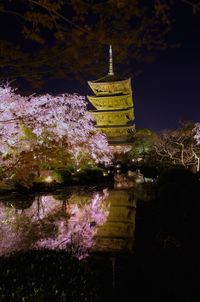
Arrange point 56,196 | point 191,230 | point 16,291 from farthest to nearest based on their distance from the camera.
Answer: point 56,196 → point 191,230 → point 16,291

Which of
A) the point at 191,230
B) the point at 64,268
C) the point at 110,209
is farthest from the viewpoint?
the point at 110,209

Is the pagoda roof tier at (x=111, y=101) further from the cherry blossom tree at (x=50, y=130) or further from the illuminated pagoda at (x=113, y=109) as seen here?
the cherry blossom tree at (x=50, y=130)

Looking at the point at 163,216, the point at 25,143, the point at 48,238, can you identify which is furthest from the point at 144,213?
the point at 25,143

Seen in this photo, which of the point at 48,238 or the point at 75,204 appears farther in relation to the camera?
the point at 75,204

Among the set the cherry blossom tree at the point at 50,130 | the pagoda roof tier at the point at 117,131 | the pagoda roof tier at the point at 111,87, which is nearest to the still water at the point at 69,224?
the cherry blossom tree at the point at 50,130

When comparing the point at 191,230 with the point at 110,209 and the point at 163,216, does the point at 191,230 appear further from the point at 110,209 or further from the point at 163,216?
the point at 110,209

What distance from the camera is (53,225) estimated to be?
11.5 m

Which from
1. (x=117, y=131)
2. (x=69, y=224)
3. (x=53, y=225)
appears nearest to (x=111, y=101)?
(x=117, y=131)

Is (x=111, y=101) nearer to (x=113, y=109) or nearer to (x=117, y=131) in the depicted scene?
(x=113, y=109)

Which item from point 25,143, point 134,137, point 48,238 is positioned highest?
point 134,137

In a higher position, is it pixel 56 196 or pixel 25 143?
pixel 25 143

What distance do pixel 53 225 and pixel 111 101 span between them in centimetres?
3983

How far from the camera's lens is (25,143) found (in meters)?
23.3

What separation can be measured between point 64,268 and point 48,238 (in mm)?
5990
